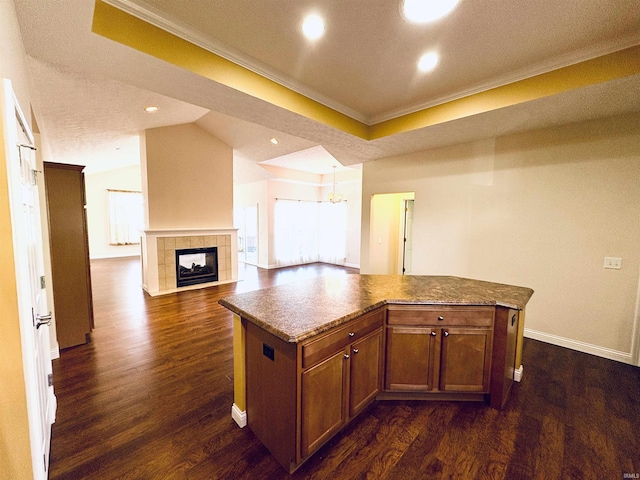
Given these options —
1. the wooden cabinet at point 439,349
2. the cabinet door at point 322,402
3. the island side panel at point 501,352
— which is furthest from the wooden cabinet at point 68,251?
the island side panel at point 501,352

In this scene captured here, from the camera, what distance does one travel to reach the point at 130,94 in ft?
10.9

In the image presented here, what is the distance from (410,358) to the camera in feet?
6.91

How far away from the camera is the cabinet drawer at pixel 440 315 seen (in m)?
2.04

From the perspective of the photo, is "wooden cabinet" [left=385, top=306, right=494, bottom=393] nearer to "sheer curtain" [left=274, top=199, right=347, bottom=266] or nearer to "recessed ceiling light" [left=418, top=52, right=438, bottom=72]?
"recessed ceiling light" [left=418, top=52, right=438, bottom=72]

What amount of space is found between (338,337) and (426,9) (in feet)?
7.02

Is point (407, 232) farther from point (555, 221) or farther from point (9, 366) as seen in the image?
point (9, 366)

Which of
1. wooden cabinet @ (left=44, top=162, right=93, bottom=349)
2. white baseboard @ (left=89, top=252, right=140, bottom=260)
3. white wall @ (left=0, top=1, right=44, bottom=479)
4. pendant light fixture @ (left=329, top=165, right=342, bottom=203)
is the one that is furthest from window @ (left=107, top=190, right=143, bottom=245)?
white wall @ (left=0, top=1, right=44, bottom=479)

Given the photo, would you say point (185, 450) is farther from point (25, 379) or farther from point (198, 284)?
point (198, 284)

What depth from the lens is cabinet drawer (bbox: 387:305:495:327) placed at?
204cm

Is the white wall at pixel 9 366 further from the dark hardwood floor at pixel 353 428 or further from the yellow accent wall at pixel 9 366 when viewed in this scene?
the dark hardwood floor at pixel 353 428

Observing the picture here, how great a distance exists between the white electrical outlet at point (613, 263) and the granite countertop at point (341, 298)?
1399mm

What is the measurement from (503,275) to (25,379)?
4.34 meters

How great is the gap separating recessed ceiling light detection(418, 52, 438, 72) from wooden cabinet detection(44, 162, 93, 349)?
3604mm

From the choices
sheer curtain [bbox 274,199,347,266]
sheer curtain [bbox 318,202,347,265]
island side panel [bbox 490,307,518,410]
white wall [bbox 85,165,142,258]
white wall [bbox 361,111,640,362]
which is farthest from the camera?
white wall [bbox 85,165,142,258]
